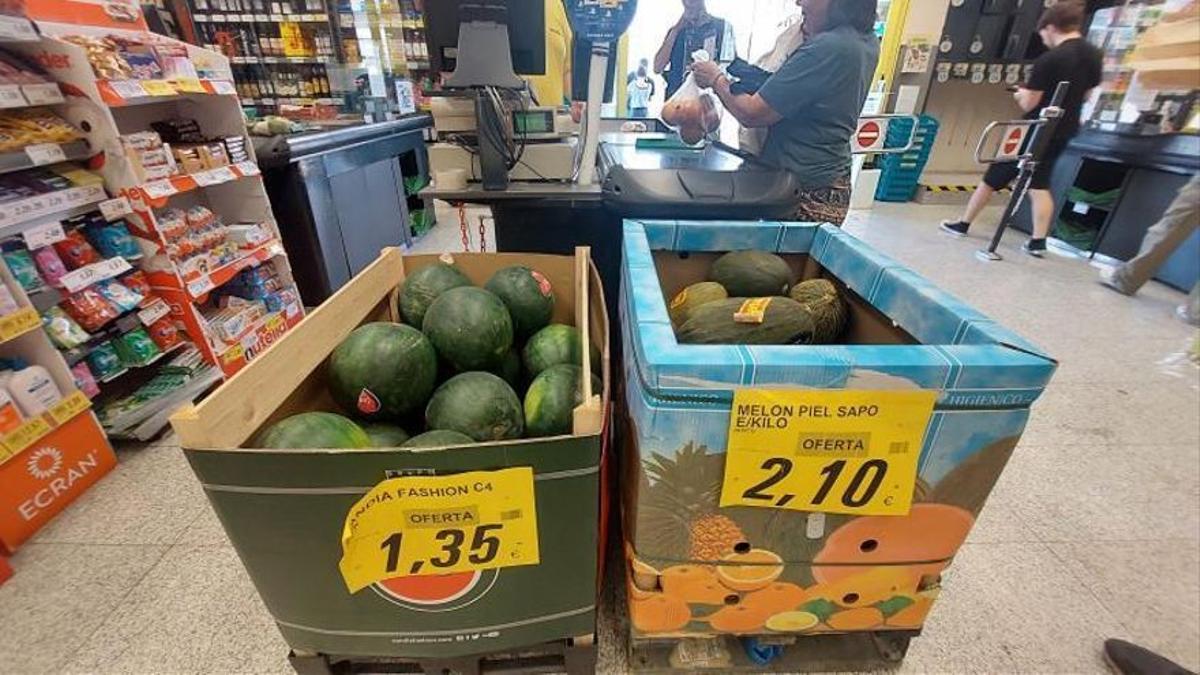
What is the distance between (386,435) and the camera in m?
0.97

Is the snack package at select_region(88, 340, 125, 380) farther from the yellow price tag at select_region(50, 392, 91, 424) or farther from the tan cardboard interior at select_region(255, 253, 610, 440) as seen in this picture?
the tan cardboard interior at select_region(255, 253, 610, 440)

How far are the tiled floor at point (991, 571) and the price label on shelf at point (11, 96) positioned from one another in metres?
1.19

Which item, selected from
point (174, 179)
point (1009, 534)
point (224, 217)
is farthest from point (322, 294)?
point (1009, 534)

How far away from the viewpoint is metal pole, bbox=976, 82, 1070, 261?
3.70m

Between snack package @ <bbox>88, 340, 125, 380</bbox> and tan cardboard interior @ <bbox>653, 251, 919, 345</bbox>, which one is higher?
tan cardboard interior @ <bbox>653, 251, 919, 345</bbox>

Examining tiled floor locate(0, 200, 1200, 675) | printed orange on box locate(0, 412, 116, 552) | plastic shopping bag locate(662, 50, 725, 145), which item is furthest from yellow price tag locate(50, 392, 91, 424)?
plastic shopping bag locate(662, 50, 725, 145)

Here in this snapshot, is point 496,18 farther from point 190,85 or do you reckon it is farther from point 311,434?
point 311,434

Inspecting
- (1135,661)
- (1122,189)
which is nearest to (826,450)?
(1135,661)

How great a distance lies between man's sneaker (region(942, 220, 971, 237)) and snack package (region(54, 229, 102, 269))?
594 cm

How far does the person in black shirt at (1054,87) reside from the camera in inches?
147

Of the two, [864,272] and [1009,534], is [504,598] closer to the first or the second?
[864,272]

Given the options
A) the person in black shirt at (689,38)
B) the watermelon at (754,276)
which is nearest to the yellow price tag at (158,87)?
the watermelon at (754,276)

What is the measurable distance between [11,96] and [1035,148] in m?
5.78

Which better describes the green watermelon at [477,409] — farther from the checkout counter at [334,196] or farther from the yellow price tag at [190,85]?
the checkout counter at [334,196]
